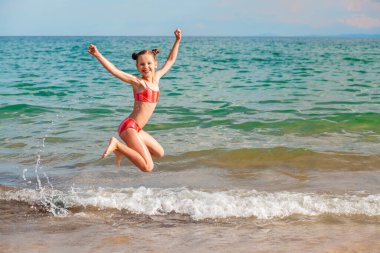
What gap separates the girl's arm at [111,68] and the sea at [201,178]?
1609 millimetres

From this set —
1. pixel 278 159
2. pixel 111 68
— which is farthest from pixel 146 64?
A: pixel 278 159

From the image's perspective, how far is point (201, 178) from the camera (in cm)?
846

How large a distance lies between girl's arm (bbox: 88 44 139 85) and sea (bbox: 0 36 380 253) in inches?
63.3

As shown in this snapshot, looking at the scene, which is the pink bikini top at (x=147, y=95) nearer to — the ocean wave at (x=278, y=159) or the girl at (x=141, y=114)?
the girl at (x=141, y=114)

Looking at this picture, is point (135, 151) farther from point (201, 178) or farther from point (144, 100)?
point (201, 178)

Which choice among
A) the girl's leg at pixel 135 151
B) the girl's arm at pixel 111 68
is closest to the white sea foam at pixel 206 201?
the girl's leg at pixel 135 151

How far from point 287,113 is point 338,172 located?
5.59m

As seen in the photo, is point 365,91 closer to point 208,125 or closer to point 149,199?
point 208,125

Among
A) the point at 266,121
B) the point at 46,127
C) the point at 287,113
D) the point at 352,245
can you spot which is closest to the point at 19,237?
the point at 352,245

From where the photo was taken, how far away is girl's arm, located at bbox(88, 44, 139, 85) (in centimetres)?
580

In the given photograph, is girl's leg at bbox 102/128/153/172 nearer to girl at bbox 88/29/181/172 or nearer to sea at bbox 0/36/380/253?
girl at bbox 88/29/181/172

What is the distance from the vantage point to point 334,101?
53.9 feet

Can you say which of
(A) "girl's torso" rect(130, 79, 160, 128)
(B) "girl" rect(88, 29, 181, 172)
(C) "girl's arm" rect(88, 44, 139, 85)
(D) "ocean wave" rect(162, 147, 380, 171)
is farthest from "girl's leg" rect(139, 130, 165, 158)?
(D) "ocean wave" rect(162, 147, 380, 171)

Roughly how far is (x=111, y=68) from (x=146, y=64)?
1.90 ft
